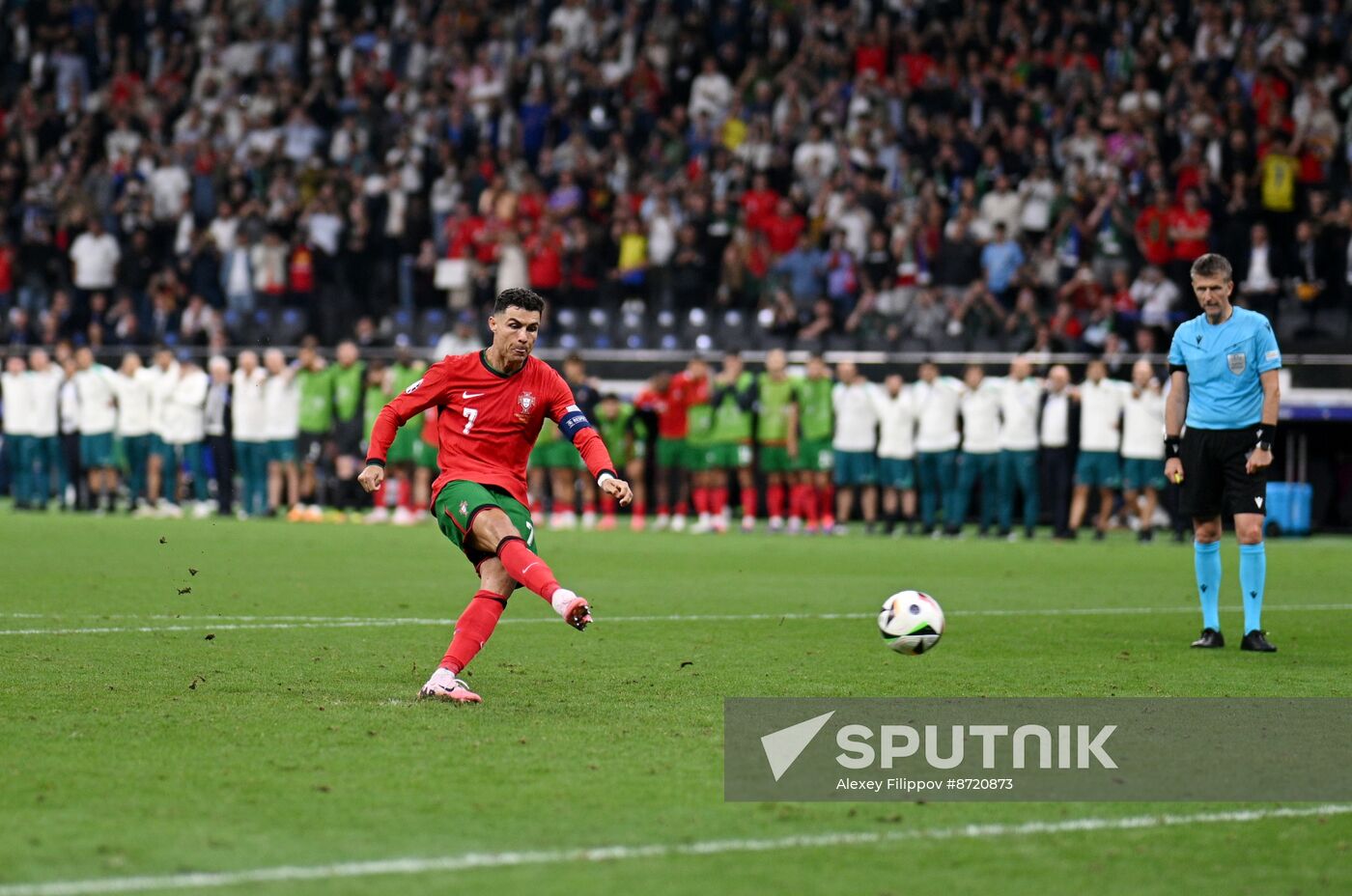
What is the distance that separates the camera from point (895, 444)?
2389 centimetres

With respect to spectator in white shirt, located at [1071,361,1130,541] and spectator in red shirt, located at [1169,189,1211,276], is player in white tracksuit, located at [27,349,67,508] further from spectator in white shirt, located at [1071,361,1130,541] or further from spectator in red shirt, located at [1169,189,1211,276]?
spectator in red shirt, located at [1169,189,1211,276]

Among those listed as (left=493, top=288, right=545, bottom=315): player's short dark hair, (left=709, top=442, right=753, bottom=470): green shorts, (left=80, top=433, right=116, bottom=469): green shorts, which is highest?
(left=493, top=288, right=545, bottom=315): player's short dark hair

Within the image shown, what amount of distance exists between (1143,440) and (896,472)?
3.14 meters

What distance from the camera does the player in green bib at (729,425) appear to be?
954 inches

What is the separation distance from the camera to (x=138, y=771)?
6.54m

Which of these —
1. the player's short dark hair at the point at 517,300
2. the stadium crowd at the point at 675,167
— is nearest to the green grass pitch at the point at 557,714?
the player's short dark hair at the point at 517,300

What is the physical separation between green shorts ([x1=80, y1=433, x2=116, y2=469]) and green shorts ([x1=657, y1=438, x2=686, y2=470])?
8058 mm

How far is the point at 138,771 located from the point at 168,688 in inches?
89.3

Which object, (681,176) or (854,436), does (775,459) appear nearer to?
(854,436)

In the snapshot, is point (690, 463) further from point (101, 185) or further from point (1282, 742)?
point (1282, 742)

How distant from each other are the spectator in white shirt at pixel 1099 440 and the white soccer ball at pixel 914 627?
1371 cm

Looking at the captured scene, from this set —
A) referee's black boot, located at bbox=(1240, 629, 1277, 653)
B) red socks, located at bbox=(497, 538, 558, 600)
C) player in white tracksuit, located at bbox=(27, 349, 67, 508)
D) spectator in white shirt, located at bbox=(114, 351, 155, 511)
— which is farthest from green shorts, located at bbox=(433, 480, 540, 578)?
player in white tracksuit, located at bbox=(27, 349, 67, 508)

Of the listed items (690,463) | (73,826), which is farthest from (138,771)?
(690,463)

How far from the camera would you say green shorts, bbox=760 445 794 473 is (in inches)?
956
